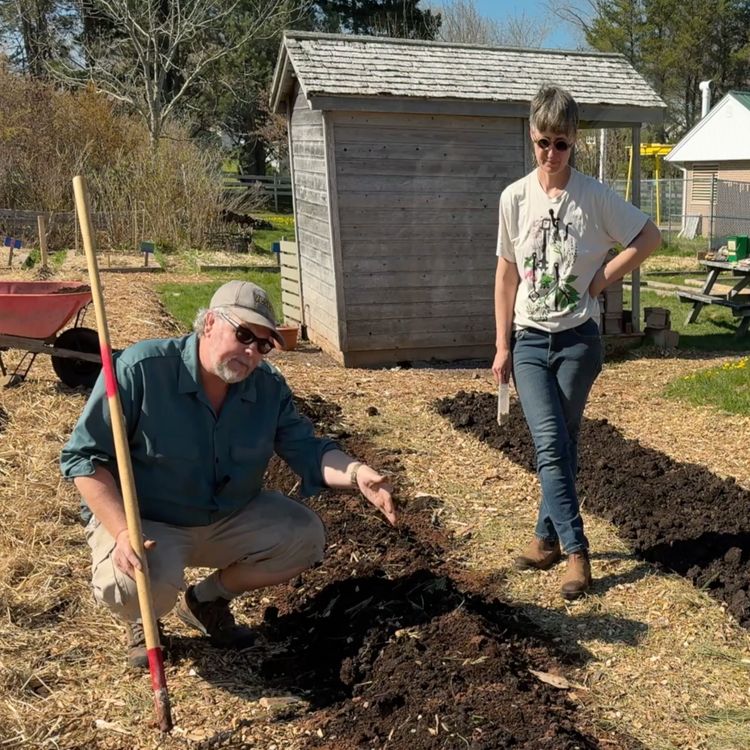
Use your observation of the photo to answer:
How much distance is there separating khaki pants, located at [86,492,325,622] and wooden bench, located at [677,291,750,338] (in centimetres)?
912

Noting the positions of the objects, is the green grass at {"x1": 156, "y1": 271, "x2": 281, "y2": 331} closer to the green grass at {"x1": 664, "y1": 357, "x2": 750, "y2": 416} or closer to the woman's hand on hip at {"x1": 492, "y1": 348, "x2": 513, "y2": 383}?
the green grass at {"x1": 664, "y1": 357, "x2": 750, "y2": 416}

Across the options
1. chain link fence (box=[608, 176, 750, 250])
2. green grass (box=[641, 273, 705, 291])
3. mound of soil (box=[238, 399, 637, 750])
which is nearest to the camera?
mound of soil (box=[238, 399, 637, 750])

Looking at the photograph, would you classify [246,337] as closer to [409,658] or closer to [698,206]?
[409,658]

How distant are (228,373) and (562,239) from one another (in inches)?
62.3

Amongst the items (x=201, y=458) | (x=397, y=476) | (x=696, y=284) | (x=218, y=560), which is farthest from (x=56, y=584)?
(x=696, y=284)

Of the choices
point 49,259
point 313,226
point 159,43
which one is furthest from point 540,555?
point 159,43

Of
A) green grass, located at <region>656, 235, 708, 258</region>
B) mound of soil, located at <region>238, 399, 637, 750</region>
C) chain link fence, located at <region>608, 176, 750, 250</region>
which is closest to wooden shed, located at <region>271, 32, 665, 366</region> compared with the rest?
mound of soil, located at <region>238, 399, 637, 750</region>

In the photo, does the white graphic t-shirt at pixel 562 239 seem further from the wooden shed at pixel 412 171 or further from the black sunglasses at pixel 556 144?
the wooden shed at pixel 412 171

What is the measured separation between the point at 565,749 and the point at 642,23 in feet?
149

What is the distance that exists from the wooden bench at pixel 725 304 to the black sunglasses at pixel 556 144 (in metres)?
8.44

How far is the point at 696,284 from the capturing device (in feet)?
53.8

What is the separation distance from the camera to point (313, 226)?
10039 mm

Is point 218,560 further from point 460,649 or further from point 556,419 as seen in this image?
point 556,419

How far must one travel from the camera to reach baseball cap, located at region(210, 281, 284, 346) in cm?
302
